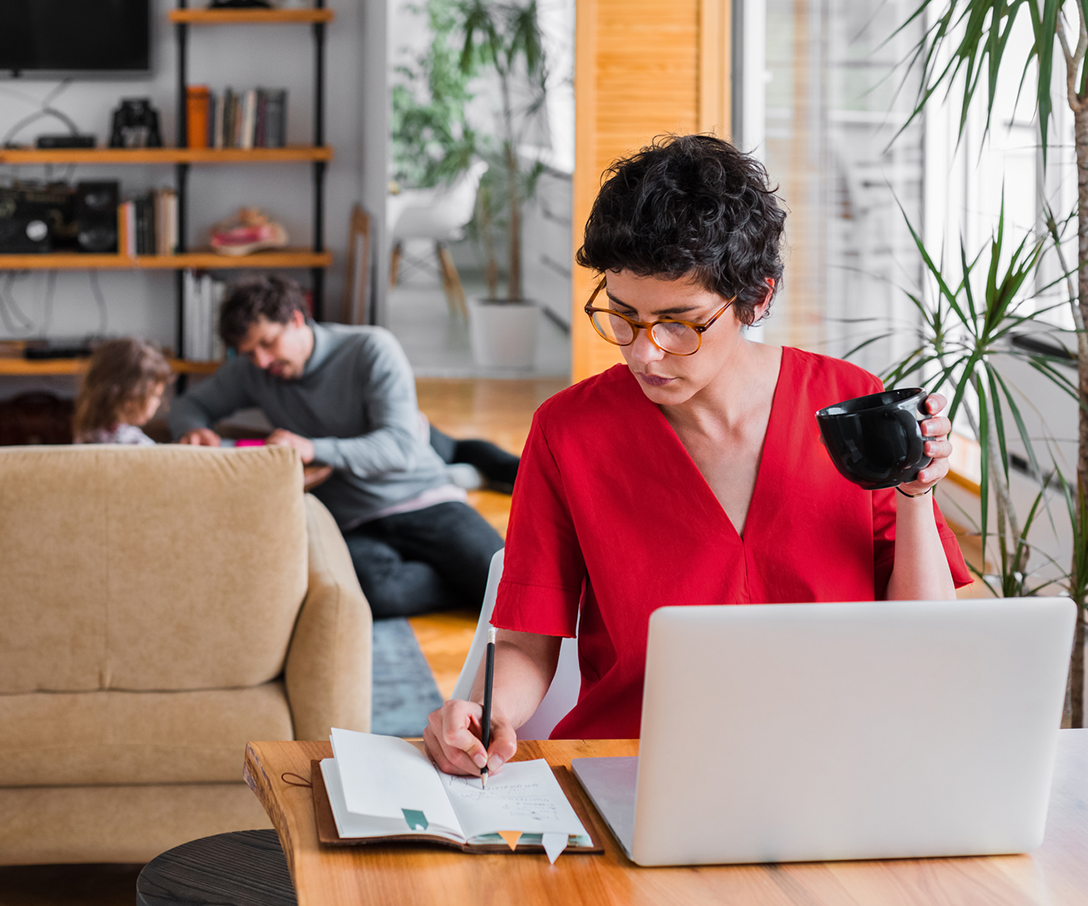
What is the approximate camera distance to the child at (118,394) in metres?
2.95

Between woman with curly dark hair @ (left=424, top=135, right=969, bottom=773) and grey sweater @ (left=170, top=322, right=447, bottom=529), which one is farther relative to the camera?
grey sweater @ (left=170, top=322, right=447, bottom=529)

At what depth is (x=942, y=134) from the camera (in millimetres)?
3426

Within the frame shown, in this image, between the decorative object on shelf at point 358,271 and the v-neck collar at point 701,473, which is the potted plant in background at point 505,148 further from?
the v-neck collar at point 701,473

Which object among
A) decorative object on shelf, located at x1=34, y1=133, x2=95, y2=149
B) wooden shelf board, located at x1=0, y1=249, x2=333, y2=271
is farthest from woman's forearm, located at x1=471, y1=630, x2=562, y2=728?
decorative object on shelf, located at x1=34, y1=133, x2=95, y2=149

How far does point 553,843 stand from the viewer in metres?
0.87

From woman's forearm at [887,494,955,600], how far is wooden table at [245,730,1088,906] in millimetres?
280

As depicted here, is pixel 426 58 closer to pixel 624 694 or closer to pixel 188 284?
pixel 188 284

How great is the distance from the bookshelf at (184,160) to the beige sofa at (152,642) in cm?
328

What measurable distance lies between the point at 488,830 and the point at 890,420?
1.51 feet

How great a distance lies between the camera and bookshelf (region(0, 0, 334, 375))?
5094 mm

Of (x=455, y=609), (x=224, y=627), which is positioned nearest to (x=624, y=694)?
(x=224, y=627)

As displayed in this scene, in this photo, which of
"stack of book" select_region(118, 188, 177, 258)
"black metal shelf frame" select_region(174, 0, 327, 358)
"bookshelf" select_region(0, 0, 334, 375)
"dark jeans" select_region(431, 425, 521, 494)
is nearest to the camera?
"dark jeans" select_region(431, 425, 521, 494)

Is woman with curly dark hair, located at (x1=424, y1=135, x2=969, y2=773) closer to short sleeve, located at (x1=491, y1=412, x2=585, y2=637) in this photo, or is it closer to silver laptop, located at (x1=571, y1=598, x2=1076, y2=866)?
short sleeve, located at (x1=491, y1=412, x2=585, y2=637)

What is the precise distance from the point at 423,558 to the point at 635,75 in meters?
1.83
